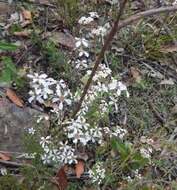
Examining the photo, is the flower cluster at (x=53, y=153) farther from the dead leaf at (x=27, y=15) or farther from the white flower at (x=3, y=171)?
the dead leaf at (x=27, y=15)

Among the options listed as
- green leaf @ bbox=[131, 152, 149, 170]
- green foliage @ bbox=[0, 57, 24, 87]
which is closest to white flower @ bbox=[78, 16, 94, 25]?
green foliage @ bbox=[0, 57, 24, 87]

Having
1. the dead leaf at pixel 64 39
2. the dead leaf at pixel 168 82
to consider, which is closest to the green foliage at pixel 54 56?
the dead leaf at pixel 64 39

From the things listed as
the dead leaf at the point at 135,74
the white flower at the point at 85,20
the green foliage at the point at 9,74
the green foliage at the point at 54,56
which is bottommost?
the green foliage at the point at 9,74

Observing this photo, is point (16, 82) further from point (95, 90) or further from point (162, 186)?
point (162, 186)

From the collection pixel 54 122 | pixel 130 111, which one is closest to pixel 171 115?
pixel 130 111

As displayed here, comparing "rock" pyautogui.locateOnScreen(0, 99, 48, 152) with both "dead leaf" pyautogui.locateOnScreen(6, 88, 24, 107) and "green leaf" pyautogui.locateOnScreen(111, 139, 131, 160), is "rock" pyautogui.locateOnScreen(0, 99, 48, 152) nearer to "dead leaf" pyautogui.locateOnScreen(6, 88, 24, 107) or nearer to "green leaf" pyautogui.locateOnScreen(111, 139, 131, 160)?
"dead leaf" pyautogui.locateOnScreen(6, 88, 24, 107)

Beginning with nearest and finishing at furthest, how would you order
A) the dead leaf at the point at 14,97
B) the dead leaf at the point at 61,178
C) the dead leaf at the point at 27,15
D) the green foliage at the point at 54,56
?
the dead leaf at the point at 61,178, the dead leaf at the point at 14,97, the green foliage at the point at 54,56, the dead leaf at the point at 27,15

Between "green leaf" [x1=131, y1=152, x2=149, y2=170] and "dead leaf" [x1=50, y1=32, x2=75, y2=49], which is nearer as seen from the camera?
"green leaf" [x1=131, y1=152, x2=149, y2=170]
